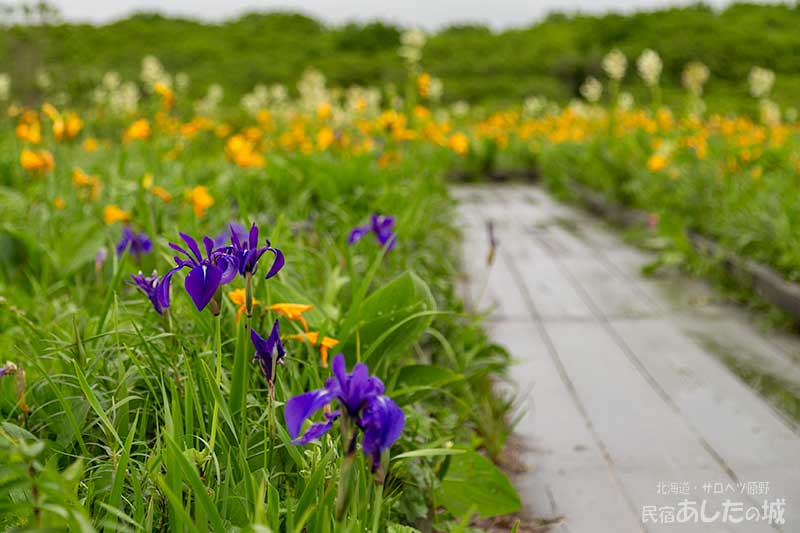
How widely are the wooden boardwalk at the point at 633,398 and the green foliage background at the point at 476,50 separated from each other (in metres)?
11.3

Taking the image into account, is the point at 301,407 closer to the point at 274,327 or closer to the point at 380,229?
the point at 274,327

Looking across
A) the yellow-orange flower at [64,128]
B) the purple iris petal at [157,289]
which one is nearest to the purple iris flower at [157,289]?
the purple iris petal at [157,289]

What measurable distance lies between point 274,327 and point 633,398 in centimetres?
173

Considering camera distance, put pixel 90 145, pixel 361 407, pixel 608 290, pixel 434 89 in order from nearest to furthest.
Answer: pixel 361 407 → pixel 608 290 → pixel 90 145 → pixel 434 89

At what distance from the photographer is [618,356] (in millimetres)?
2799

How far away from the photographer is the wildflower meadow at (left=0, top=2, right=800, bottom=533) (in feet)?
3.39

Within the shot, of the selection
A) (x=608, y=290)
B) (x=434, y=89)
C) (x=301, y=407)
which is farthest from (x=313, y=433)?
(x=434, y=89)

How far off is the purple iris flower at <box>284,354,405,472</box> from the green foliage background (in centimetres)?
1355

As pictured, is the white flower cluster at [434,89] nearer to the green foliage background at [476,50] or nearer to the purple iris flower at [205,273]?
the purple iris flower at [205,273]

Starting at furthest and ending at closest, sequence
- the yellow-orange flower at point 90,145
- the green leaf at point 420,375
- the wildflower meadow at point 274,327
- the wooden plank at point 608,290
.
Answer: the yellow-orange flower at point 90,145 < the wooden plank at point 608,290 < the green leaf at point 420,375 < the wildflower meadow at point 274,327

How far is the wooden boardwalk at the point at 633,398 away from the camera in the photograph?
1798mm

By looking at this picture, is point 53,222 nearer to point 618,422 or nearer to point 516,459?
point 516,459

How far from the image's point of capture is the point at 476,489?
5.18 ft

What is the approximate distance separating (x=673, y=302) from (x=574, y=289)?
0.49 meters
